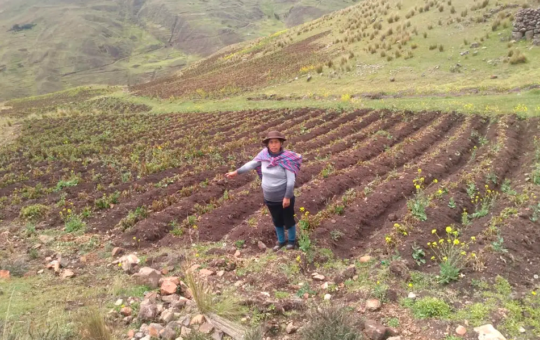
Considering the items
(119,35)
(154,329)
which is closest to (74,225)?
(154,329)

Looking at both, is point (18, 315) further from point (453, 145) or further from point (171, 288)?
point (453, 145)

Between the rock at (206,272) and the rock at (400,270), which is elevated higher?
the rock at (206,272)

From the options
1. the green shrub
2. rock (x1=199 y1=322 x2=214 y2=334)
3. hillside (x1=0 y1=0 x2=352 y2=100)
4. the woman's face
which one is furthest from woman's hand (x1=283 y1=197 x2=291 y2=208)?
hillside (x1=0 y1=0 x2=352 y2=100)

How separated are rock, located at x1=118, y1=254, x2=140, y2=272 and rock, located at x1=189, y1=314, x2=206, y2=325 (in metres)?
2.29

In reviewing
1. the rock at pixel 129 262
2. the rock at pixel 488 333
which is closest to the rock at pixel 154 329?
the rock at pixel 129 262

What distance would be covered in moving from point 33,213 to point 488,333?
946 centimetres

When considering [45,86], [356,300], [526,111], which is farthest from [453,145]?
[45,86]

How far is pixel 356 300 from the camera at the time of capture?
4.36 metres

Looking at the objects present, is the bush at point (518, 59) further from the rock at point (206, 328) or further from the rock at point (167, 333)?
the rock at point (167, 333)

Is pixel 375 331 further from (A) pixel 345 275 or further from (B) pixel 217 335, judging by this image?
(B) pixel 217 335

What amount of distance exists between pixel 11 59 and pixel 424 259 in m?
118

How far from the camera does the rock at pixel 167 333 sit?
12.7 ft

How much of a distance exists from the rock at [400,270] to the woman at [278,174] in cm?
176

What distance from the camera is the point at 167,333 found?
3.90 metres
